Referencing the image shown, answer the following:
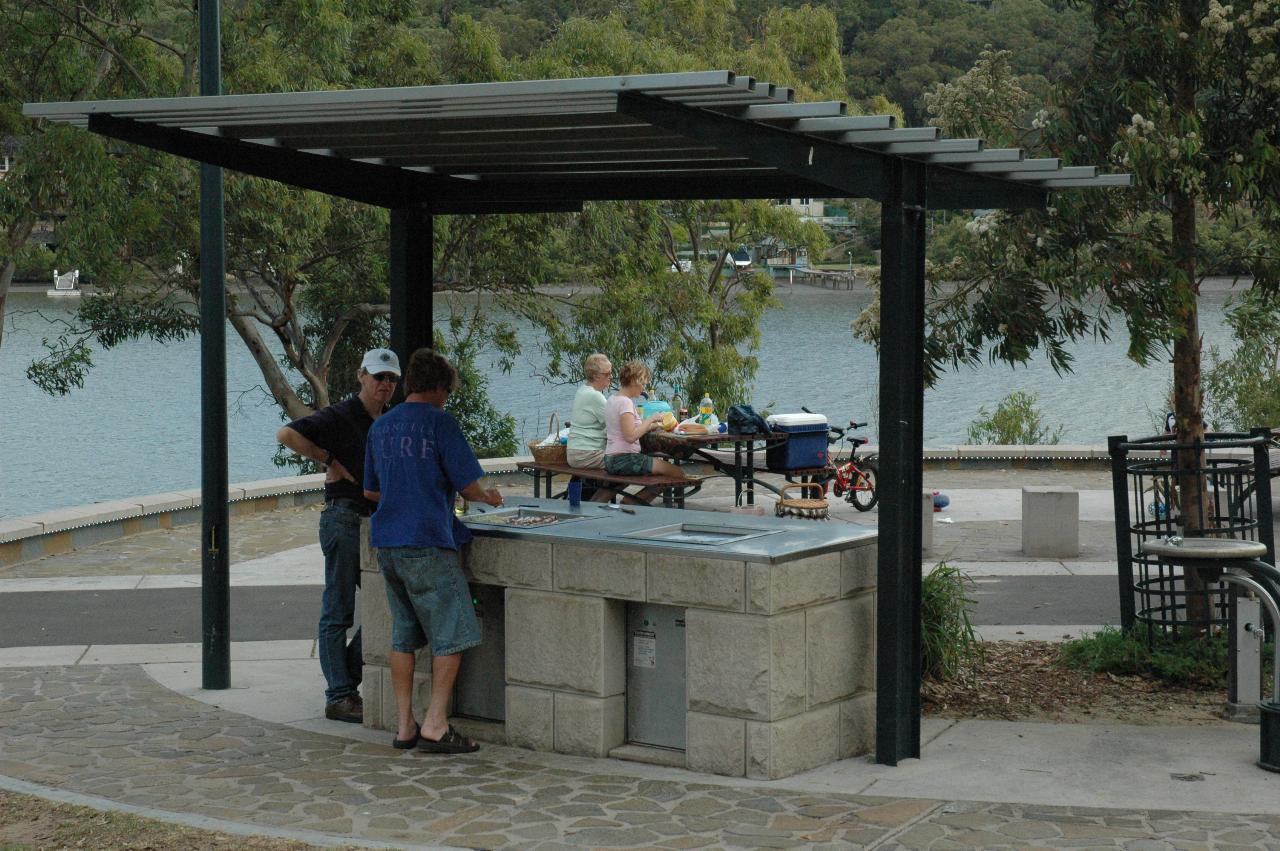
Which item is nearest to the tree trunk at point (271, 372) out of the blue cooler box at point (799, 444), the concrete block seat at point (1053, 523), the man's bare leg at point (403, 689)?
the blue cooler box at point (799, 444)

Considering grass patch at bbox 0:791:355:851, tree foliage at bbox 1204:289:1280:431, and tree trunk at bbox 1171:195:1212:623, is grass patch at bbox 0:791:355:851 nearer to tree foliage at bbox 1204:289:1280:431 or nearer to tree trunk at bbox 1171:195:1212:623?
tree trunk at bbox 1171:195:1212:623

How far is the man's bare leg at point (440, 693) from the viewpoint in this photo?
7586 mm

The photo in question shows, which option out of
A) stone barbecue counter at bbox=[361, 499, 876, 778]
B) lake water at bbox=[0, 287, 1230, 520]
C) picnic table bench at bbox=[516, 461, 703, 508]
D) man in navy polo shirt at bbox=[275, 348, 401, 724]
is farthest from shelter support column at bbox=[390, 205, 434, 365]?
lake water at bbox=[0, 287, 1230, 520]

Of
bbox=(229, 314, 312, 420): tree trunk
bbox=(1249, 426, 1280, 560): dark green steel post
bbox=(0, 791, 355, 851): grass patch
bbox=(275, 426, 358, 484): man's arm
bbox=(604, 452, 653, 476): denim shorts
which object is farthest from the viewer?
bbox=(229, 314, 312, 420): tree trunk

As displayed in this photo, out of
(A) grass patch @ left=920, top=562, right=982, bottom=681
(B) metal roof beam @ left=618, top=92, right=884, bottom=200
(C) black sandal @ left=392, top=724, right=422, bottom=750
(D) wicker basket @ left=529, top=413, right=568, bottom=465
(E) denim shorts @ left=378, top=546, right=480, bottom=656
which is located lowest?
(C) black sandal @ left=392, top=724, right=422, bottom=750

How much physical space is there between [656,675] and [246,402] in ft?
137

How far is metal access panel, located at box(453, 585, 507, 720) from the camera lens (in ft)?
26.3

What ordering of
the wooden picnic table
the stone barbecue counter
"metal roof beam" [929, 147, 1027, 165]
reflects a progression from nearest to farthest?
the stone barbecue counter
"metal roof beam" [929, 147, 1027, 165]
the wooden picnic table

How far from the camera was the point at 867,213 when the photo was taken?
33.6 meters

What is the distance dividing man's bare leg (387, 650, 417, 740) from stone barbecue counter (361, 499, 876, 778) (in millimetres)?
291

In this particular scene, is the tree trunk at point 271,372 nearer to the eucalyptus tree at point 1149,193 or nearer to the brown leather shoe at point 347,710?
the eucalyptus tree at point 1149,193

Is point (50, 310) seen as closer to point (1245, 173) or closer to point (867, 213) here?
point (867, 213)

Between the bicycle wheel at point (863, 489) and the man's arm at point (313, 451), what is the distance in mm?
8376

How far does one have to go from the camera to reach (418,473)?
24.4 feet
